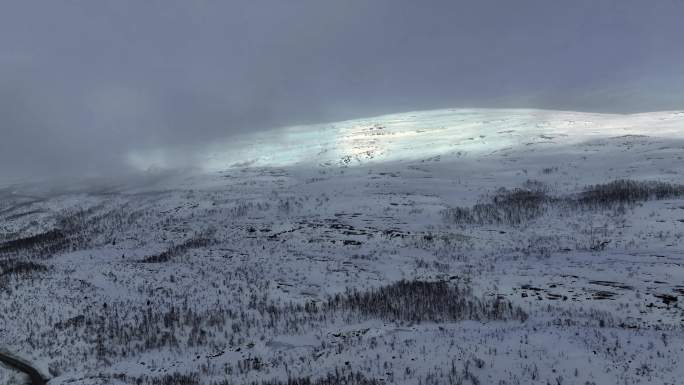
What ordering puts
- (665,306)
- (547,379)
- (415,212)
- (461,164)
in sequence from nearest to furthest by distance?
(547,379)
(665,306)
(415,212)
(461,164)

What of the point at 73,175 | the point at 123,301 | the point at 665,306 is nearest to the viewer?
the point at 665,306

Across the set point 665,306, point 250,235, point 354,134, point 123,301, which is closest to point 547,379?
point 665,306

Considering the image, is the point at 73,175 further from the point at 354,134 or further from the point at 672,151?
the point at 672,151

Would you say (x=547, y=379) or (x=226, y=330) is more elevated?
(x=547, y=379)

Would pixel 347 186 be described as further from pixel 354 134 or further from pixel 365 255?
pixel 354 134

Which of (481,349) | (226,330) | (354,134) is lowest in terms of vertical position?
(226,330)

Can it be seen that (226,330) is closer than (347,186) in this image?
Yes
